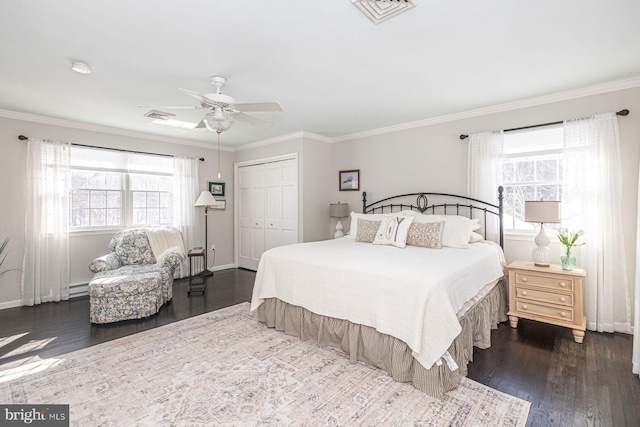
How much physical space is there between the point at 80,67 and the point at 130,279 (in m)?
2.20

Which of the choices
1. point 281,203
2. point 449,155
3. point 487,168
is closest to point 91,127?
point 281,203

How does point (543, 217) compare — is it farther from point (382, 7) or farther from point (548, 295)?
point (382, 7)

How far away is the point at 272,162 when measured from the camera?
18.3ft

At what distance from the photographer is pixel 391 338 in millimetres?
2232

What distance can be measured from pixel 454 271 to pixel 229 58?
2.50m

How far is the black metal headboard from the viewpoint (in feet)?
12.3

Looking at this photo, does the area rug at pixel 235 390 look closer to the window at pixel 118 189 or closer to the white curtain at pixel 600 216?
the white curtain at pixel 600 216

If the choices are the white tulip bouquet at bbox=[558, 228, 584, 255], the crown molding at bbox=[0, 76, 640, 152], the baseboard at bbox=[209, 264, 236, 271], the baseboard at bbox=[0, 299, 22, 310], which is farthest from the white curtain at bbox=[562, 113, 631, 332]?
the baseboard at bbox=[0, 299, 22, 310]

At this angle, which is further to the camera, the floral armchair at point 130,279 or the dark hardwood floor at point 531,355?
the floral armchair at point 130,279

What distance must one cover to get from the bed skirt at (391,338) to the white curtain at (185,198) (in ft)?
9.41

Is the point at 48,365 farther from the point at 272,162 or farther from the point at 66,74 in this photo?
the point at 272,162

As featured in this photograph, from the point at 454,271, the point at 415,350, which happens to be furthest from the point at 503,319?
the point at 415,350

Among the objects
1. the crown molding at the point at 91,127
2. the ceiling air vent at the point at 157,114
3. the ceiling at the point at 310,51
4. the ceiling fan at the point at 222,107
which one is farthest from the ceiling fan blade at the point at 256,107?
the crown molding at the point at 91,127

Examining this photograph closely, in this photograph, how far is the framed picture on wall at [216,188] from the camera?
5926mm
